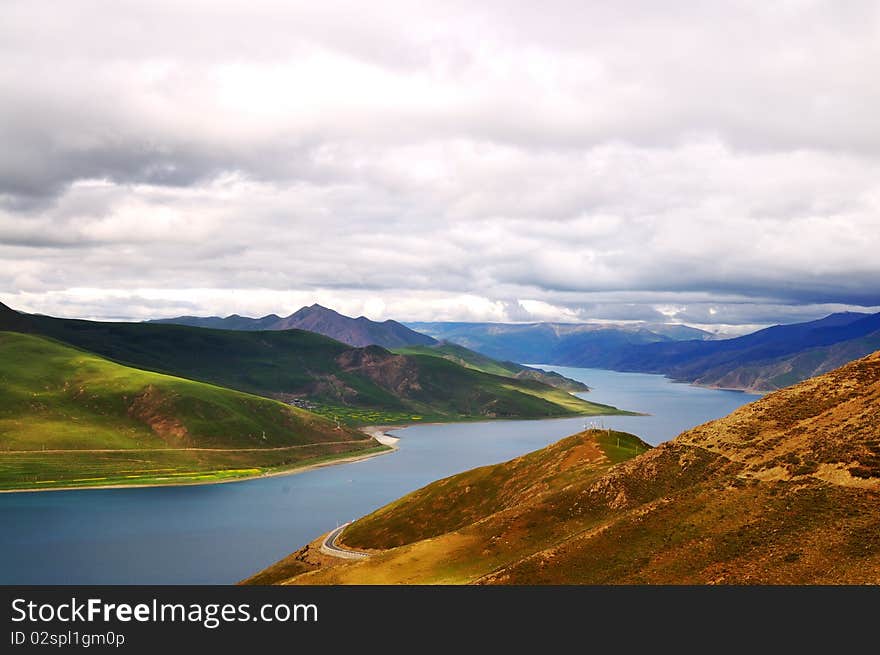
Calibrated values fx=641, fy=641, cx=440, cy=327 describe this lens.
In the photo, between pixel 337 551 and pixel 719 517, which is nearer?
pixel 719 517

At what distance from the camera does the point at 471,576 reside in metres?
89.1

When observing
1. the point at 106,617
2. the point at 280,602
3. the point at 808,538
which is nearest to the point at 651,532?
the point at 808,538

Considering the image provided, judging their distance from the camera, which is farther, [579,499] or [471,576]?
[579,499]

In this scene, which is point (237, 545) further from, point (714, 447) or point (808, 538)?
point (808, 538)

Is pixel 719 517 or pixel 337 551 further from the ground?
pixel 719 517

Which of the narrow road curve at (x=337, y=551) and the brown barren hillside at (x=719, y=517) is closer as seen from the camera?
the brown barren hillside at (x=719, y=517)

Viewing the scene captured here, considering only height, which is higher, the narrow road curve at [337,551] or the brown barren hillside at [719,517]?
the brown barren hillside at [719,517]

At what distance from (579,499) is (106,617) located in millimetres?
73988

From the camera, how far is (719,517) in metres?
80.1

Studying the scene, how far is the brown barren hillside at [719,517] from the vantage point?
231ft

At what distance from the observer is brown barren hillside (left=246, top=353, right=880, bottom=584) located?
2768 inches

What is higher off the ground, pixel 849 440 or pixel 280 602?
pixel 849 440

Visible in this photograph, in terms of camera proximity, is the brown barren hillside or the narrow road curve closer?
the brown barren hillside

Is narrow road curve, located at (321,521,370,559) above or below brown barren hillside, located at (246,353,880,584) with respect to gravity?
below
